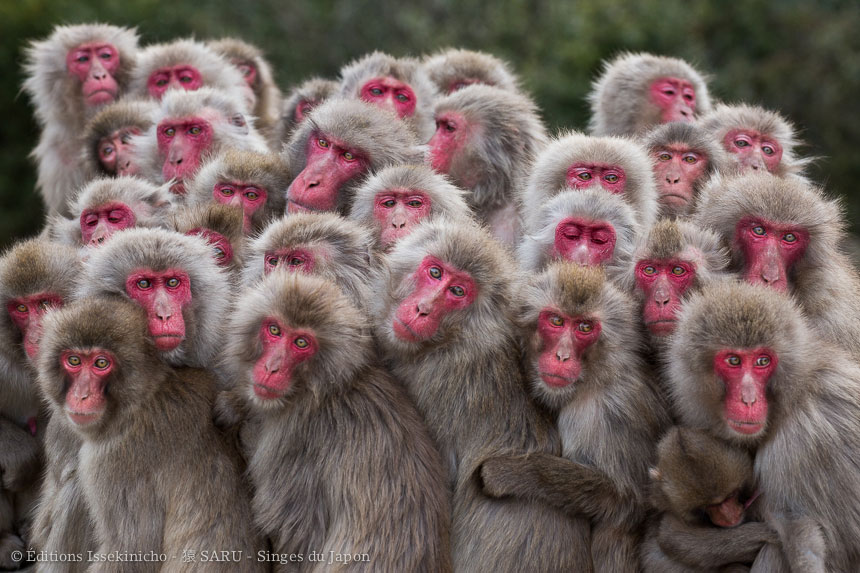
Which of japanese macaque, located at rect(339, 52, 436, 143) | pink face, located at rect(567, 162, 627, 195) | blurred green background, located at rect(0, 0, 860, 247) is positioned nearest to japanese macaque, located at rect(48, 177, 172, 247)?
japanese macaque, located at rect(339, 52, 436, 143)

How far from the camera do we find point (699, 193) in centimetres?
743

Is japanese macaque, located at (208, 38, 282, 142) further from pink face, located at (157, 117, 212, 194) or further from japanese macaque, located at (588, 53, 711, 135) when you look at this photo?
japanese macaque, located at (588, 53, 711, 135)

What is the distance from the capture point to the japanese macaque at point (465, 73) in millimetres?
9367

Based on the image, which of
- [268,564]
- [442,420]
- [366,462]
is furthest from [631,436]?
[268,564]

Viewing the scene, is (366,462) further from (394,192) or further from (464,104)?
(464,104)

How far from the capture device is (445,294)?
573 centimetres

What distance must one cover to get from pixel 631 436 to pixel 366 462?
1.29m

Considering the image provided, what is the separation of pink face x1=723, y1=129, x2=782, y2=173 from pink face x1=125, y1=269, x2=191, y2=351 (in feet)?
13.2

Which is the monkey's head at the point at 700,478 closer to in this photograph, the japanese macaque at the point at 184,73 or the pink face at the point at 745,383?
the pink face at the point at 745,383

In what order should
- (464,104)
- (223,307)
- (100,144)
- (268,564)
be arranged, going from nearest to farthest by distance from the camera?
(268,564) < (223,307) < (464,104) < (100,144)

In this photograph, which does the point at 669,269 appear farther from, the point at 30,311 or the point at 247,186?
the point at 30,311

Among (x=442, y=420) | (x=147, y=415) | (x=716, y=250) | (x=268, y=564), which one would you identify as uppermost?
(x=716, y=250)

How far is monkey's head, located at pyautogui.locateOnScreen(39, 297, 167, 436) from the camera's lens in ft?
17.6

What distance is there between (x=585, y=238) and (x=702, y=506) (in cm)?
188
